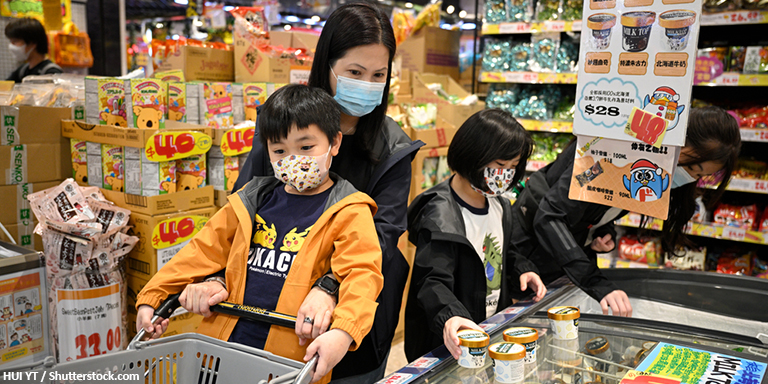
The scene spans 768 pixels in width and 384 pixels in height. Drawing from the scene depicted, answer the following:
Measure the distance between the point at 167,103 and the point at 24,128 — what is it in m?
0.64

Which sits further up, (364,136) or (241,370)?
(364,136)

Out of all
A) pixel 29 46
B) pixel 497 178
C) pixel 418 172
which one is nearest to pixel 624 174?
pixel 497 178

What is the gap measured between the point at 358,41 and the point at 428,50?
11.7 feet

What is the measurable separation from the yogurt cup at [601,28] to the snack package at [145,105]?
6.29 feet

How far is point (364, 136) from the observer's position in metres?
1.66

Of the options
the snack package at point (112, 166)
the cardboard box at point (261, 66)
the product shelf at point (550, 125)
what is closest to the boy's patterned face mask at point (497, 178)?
the snack package at point (112, 166)

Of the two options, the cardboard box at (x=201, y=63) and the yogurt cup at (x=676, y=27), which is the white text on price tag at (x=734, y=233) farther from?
the cardboard box at (x=201, y=63)

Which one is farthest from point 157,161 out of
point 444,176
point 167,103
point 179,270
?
point 444,176

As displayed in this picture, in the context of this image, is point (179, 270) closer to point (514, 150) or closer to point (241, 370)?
point (241, 370)

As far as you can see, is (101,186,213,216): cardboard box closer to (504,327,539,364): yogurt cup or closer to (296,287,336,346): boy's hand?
(296,287,336,346): boy's hand

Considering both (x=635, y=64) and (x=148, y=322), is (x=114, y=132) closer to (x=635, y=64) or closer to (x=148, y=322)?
(x=148, y=322)

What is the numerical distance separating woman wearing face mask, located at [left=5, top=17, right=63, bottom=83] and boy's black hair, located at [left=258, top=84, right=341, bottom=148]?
11.2 ft

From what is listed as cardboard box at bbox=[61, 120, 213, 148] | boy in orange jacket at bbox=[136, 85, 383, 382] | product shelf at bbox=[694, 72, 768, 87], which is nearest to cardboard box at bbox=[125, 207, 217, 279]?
cardboard box at bbox=[61, 120, 213, 148]

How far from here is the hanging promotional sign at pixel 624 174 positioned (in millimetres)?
1566
